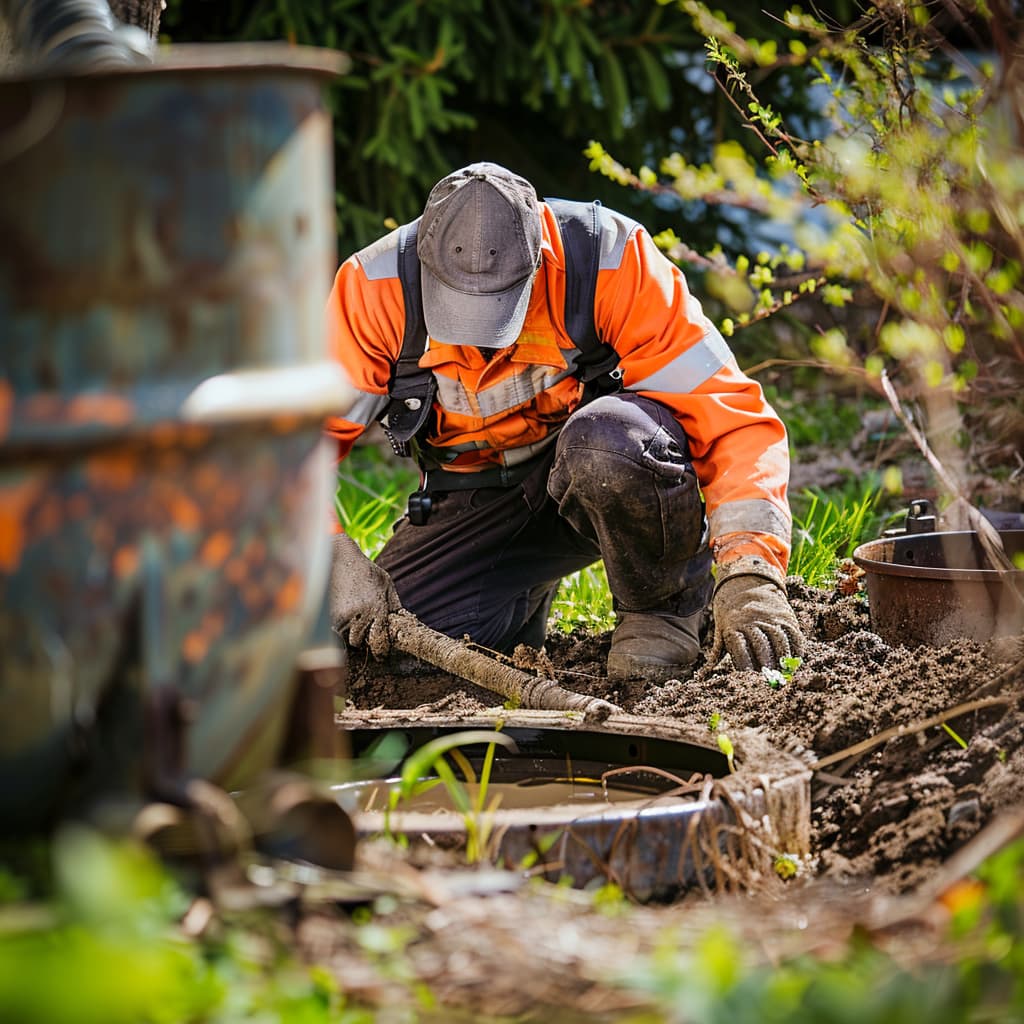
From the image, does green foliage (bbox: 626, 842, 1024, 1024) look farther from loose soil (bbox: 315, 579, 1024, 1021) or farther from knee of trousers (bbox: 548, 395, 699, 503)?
knee of trousers (bbox: 548, 395, 699, 503)

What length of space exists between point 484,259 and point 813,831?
1321 millimetres

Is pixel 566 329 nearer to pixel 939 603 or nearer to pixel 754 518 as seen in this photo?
pixel 754 518

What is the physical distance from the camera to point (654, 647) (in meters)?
2.93

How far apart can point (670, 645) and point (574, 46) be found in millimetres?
2640

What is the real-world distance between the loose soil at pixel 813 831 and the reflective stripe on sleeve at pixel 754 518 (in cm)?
26

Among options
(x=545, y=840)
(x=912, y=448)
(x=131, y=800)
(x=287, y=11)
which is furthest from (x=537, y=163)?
(x=131, y=800)

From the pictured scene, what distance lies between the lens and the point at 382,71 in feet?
15.3

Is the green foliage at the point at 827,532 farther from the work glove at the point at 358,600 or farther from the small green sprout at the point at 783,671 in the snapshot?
the work glove at the point at 358,600

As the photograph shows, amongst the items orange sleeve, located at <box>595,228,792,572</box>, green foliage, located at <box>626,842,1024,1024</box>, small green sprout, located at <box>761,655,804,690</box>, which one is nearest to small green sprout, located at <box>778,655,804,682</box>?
small green sprout, located at <box>761,655,804,690</box>

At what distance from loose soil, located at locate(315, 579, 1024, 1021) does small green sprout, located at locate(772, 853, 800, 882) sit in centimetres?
1

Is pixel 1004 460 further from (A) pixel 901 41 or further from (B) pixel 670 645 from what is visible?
(A) pixel 901 41

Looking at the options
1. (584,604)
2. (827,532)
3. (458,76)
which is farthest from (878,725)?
(458,76)

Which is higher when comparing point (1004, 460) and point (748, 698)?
point (1004, 460)

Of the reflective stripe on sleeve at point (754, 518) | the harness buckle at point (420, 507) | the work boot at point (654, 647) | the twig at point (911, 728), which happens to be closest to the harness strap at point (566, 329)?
the harness buckle at point (420, 507)
